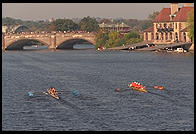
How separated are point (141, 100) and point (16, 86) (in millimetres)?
30198

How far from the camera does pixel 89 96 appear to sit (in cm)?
10900

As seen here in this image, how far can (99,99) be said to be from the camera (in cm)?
10519

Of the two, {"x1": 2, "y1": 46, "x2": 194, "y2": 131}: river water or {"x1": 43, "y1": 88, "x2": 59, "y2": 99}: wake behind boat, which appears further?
{"x1": 43, "y1": 88, "x2": 59, "y2": 99}: wake behind boat

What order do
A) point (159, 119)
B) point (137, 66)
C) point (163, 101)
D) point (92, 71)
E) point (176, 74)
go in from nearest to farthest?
point (159, 119), point (163, 101), point (176, 74), point (92, 71), point (137, 66)

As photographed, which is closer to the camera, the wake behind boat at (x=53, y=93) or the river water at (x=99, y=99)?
the river water at (x=99, y=99)

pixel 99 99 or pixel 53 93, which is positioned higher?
pixel 53 93

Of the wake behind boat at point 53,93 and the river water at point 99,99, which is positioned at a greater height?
the wake behind boat at point 53,93

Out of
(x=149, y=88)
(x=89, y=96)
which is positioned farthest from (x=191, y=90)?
(x=89, y=96)

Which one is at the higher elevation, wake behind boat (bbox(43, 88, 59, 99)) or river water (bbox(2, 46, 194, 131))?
wake behind boat (bbox(43, 88, 59, 99))

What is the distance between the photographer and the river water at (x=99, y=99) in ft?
278

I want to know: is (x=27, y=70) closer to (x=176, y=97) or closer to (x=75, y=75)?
(x=75, y=75)

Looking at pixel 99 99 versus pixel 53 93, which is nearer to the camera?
pixel 99 99

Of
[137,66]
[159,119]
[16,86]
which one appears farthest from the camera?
[137,66]

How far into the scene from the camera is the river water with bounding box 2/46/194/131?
8488 cm
